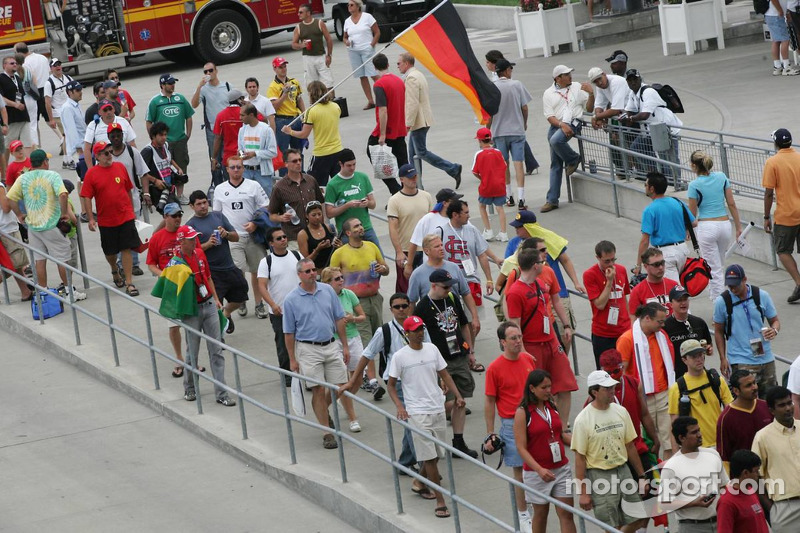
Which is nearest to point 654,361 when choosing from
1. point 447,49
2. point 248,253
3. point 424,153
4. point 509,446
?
point 509,446

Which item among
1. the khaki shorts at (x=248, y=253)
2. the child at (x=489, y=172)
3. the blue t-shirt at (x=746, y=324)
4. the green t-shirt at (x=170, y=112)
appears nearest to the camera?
the blue t-shirt at (x=746, y=324)

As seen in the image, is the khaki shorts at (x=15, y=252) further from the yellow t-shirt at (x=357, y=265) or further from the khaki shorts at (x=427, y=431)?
the khaki shorts at (x=427, y=431)

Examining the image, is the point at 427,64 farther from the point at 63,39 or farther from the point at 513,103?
the point at 63,39

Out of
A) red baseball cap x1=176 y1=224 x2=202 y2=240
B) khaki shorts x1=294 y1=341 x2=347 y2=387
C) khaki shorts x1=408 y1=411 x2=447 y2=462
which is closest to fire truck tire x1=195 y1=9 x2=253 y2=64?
red baseball cap x1=176 y1=224 x2=202 y2=240

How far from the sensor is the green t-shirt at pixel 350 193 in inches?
531

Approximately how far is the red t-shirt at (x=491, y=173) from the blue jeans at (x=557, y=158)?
69.8 inches

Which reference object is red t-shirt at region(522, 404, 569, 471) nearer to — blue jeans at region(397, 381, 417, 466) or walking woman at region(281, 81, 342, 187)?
blue jeans at region(397, 381, 417, 466)


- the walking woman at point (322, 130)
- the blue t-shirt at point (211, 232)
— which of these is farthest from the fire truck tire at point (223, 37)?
the blue t-shirt at point (211, 232)

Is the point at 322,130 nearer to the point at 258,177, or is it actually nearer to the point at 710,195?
the point at 258,177

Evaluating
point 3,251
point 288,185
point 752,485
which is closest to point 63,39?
point 3,251

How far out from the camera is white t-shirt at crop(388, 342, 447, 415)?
9.85 m

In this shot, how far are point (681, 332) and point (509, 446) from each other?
5.48 feet

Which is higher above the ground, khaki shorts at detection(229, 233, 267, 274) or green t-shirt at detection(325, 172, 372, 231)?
green t-shirt at detection(325, 172, 372, 231)

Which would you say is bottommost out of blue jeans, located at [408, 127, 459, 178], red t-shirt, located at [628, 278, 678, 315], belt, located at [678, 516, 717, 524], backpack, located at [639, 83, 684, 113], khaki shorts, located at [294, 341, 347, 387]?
belt, located at [678, 516, 717, 524]
